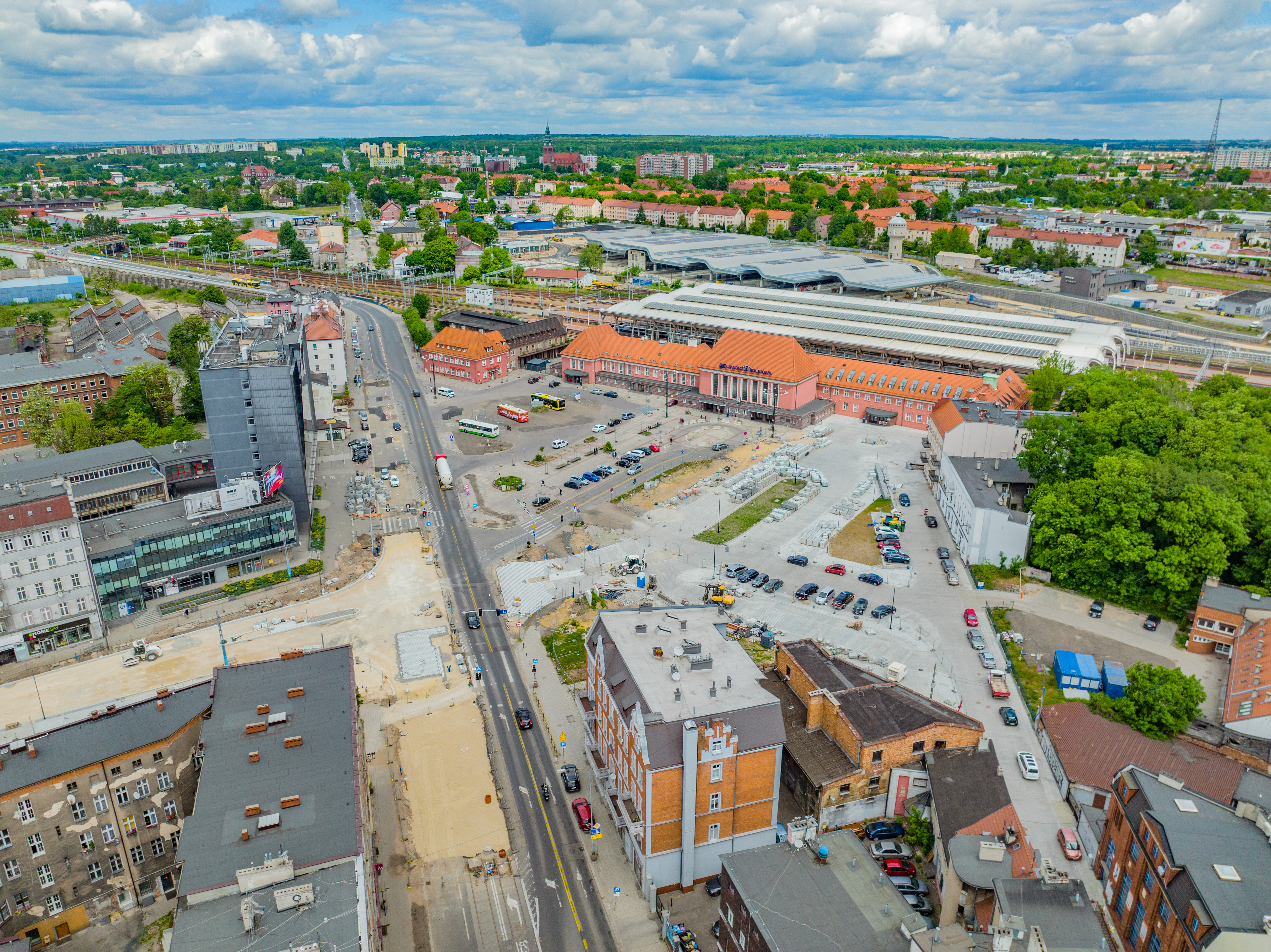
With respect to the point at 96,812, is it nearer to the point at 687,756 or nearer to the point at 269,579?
the point at 687,756

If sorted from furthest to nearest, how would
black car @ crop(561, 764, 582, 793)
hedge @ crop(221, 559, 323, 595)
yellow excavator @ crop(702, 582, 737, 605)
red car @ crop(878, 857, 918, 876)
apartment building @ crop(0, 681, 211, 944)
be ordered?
hedge @ crop(221, 559, 323, 595), yellow excavator @ crop(702, 582, 737, 605), black car @ crop(561, 764, 582, 793), red car @ crop(878, 857, 918, 876), apartment building @ crop(0, 681, 211, 944)

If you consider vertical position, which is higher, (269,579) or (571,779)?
(269,579)

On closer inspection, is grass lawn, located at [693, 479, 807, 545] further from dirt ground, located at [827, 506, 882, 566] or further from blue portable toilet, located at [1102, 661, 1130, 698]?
blue portable toilet, located at [1102, 661, 1130, 698]

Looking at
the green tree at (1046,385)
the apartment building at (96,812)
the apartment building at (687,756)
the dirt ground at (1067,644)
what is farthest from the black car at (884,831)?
the green tree at (1046,385)

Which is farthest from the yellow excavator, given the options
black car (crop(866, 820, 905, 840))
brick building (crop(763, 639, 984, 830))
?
black car (crop(866, 820, 905, 840))

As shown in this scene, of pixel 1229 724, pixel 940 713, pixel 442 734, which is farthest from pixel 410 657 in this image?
pixel 1229 724

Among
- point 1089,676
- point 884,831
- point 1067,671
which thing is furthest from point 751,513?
point 884,831
